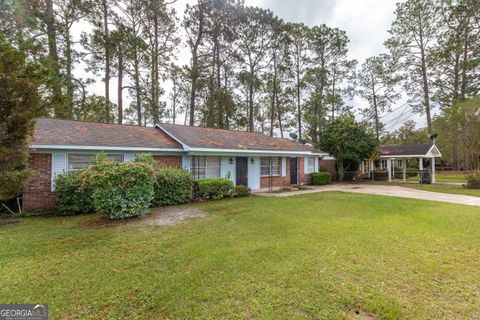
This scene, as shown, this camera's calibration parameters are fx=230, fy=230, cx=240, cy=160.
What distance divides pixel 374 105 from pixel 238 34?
21.3 metres

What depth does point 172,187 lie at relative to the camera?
31.4 feet

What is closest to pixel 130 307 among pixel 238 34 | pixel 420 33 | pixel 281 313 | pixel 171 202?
pixel 281 313

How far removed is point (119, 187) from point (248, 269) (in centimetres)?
500

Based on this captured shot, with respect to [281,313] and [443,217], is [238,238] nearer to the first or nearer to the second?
[281,313]

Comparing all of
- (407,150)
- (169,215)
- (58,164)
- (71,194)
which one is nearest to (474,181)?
(407,150)

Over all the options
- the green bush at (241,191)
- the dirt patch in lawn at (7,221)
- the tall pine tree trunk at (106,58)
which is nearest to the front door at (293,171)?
the green bush at (241,191)

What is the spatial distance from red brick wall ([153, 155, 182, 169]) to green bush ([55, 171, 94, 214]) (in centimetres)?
366

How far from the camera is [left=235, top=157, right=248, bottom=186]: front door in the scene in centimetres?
1368

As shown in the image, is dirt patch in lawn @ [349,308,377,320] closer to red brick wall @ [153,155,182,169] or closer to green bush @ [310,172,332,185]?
red brick wall @ [153,155,182,169]

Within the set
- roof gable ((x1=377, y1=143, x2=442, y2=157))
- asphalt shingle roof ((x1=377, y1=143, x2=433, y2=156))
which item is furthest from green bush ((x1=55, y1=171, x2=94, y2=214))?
asphalt shingle roof ((x1=377, y1=143, x2=433, y2=156))

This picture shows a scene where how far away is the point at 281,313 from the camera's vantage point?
270 centimetres

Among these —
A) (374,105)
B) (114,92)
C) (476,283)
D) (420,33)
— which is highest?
(420,33)

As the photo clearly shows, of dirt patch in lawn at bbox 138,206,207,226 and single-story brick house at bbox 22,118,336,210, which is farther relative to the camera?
single-story brick house at bbox 22,118,336,210

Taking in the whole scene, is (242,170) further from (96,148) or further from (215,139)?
(96,148)
